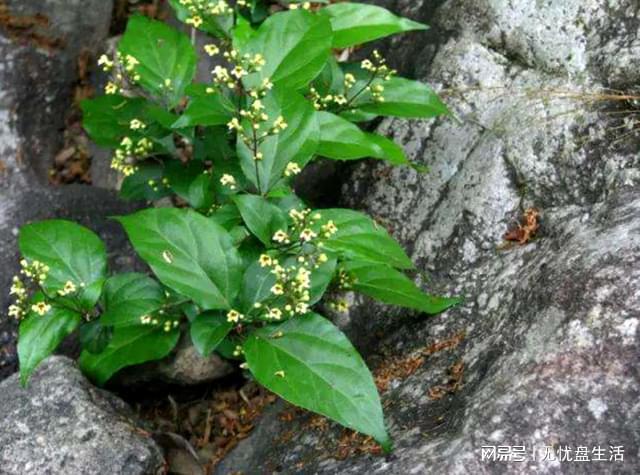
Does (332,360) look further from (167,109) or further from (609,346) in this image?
(167,109)

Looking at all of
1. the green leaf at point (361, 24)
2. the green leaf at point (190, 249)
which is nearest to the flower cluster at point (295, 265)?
the green leaf at point (190, 249)

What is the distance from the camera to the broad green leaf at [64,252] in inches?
106

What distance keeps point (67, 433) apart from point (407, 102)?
1.50m

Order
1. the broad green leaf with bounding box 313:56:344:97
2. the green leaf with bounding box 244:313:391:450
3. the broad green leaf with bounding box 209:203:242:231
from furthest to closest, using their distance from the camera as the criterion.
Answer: the broad green leaf with bounding box 313:56:344:97 < the broad green leaf with bounding box 209:203:242:231 < the green leaf with bounding box 244:313:391:450

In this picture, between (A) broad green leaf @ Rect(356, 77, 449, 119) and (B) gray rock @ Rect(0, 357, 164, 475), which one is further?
(A) broad green leaf @ Rect(356, 77, 449, 119)

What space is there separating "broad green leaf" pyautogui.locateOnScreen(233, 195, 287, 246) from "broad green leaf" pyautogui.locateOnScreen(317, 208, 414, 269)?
0.14 meters

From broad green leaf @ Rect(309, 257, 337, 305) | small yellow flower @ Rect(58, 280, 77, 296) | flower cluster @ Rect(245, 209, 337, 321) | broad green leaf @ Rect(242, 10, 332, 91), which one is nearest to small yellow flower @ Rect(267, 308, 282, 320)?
flower cluster @ Rect(245, 209, 337, 321)

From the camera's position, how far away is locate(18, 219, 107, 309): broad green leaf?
106 inches

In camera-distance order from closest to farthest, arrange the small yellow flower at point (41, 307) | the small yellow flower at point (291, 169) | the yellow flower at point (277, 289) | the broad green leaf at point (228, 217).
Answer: the yellow flower at point (277, 289) < the small yellow flower at point (41, 307) < the small yellow flower at point (291, 169) < the broad green leaf at point (228, 217)

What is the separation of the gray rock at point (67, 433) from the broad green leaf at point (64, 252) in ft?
1.07

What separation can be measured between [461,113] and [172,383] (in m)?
1.41

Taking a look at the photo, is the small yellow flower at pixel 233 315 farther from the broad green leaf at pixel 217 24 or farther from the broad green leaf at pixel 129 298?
the broad green leaf at pixel 217 24

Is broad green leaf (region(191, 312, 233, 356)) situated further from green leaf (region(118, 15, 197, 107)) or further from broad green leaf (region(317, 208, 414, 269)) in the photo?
green leaf (region(118, 15, 197, 107))

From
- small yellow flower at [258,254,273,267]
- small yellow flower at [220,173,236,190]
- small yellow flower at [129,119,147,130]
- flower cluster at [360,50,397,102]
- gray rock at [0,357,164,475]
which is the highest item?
flower cluster at [360,50,397,102]
